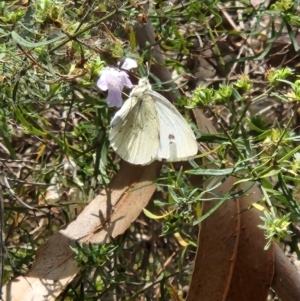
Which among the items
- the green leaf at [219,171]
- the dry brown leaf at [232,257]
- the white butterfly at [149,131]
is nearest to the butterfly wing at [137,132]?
the white butterfly at [149,131]

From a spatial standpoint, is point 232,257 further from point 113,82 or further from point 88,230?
point 113,82

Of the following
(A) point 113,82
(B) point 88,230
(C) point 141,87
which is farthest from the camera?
(B) point 88,230

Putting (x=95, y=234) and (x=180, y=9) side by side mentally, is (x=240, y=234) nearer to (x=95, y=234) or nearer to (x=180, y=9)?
(x=95, y=234)

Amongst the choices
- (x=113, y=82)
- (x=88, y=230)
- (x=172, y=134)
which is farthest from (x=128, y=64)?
(x=88, y=230)

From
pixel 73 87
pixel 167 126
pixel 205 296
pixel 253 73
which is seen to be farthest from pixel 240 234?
pixel 253 73

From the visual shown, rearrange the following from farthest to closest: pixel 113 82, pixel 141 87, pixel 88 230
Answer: pixel 88 230 → pixel 141 87 → pixel 113 82

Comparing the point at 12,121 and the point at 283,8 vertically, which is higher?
the point at 283,8

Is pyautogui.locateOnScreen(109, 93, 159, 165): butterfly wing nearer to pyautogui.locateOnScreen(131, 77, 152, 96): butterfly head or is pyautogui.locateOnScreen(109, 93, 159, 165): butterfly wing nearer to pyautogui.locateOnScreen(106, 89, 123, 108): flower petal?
pyautogui.locateOnScreen(131, 77, 152, 96): butterfly head

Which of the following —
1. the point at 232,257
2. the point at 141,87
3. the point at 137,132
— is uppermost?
the point at 141,87
